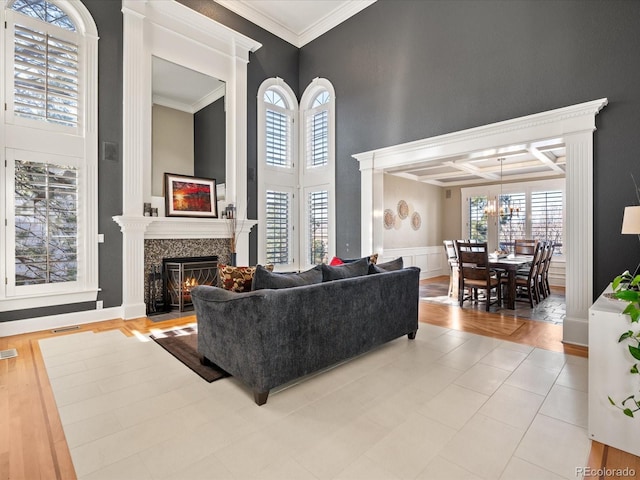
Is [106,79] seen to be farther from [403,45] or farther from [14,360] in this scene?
[403,45]

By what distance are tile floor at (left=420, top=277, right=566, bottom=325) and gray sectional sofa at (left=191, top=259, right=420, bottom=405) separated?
280 cm

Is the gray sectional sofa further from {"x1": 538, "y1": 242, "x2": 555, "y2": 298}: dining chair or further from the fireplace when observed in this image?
{"x1": 538, "y1": 242, "x2": 555, "y2": 298}: dining chair

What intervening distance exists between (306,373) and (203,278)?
340 centimetres

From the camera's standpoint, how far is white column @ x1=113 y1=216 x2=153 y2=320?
4.89m

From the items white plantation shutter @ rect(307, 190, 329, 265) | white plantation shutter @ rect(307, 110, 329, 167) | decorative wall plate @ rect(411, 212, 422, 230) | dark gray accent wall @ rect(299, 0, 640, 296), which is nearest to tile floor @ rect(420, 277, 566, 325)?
dark gray accent wall @ rect(299, 0, 640, 296)

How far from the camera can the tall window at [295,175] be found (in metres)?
6.85

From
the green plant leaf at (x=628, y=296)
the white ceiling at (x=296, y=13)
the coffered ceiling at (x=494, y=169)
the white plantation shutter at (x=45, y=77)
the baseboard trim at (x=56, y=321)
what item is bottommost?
the baseboard trim at (x=56, y=321)

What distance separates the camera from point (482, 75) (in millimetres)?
4816

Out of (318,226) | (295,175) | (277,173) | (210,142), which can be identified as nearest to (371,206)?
(318,226)

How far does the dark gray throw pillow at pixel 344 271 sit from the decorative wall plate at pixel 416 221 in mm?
6109

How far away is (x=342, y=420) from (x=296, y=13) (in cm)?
A: 708

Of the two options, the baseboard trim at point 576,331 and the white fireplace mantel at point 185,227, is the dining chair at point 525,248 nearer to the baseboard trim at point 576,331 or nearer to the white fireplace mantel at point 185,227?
the baseboard trim at point 576,331

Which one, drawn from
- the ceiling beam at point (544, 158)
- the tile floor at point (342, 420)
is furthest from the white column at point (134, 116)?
the ceiling beam at point (544, 158)

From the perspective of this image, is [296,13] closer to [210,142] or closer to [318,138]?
[318,138]
